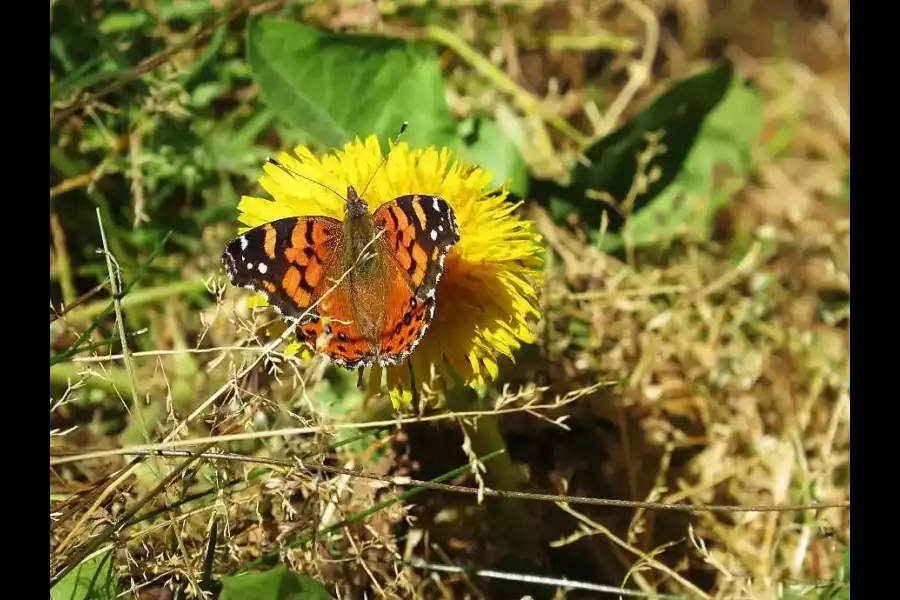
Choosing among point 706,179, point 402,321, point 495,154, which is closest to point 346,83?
point 495,154

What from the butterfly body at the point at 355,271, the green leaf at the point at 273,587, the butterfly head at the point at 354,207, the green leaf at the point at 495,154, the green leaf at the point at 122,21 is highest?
the green leaf at the point at 122,21

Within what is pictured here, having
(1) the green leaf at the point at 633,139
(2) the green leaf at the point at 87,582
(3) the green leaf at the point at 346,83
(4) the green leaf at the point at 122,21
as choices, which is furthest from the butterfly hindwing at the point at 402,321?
(4) the green leaf at the point at 122,21

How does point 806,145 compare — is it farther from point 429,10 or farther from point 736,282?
point 429,10

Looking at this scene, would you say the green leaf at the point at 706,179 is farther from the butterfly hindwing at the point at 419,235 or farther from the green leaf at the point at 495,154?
the butterfly hindwing at the point at 419,235

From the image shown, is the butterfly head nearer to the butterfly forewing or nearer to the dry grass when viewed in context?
the butterfly forewing

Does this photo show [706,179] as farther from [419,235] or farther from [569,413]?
[419,235]

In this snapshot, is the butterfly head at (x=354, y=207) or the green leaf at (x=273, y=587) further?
the butterfly head at (x=354, y=207)

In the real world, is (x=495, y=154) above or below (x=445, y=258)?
above
